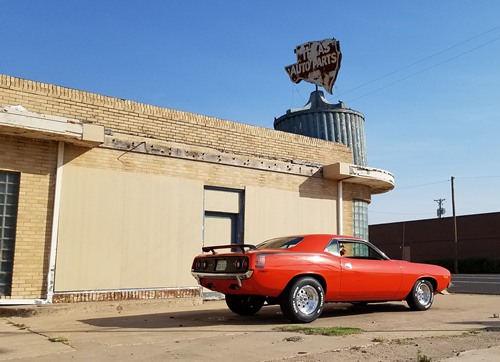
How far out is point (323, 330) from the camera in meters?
6.99

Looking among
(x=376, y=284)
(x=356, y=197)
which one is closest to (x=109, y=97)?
(x=376, y=284)

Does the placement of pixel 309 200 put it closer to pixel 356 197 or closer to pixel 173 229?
pixel 356 197

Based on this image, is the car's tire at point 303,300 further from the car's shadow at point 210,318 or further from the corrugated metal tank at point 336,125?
the corrugated metal tank at point 336,125

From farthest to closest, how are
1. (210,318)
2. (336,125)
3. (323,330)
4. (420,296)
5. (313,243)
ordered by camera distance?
(336,125) < (420,296) < (210,318) < (313,243) < (323,330)

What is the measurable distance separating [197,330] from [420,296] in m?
4.82

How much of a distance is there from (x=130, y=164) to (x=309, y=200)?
535cm

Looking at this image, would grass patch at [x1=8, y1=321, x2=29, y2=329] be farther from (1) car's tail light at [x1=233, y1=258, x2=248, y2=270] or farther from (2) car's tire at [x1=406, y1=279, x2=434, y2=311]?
(2) car's tire at [x1=406, y1=279, x2=434, y2=311]

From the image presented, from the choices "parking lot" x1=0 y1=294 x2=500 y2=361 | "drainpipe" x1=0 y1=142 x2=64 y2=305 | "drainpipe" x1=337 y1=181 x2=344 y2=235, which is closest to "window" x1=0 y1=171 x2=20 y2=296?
"drainpipe" x1=0 y1=142 x2=64 y2=305

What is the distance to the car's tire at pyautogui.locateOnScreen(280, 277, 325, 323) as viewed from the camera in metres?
7.71

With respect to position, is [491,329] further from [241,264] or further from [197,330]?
[197,330]

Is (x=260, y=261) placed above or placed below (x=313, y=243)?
below

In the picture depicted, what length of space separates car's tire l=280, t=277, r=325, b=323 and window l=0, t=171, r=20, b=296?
5.25 metres

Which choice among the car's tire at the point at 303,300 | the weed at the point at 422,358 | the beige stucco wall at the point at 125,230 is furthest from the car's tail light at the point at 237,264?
the beige stucco wall at the point at 125,230

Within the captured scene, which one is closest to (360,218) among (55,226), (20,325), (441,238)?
(55,226)
